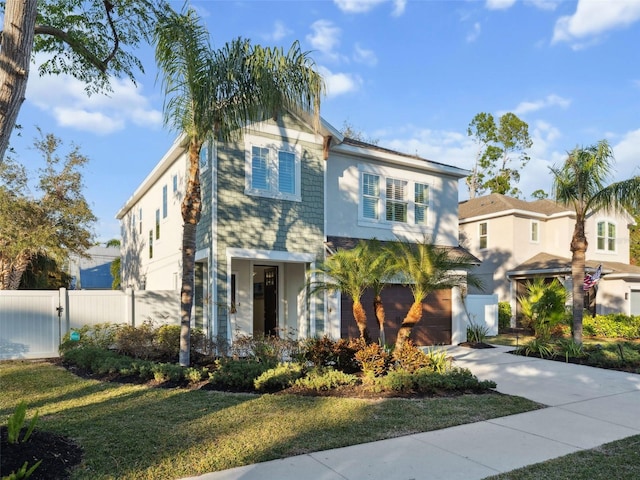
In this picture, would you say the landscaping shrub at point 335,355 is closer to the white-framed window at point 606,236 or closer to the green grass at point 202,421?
the green grass at point 202,421

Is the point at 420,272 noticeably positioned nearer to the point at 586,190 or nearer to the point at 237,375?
the point at 237,375

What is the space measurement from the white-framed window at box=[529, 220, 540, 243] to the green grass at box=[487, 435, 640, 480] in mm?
19304

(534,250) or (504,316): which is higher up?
(534,250)

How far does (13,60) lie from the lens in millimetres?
4324

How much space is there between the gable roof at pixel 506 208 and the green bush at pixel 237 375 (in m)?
17.3

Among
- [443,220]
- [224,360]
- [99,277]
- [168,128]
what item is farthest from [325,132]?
[99,277]

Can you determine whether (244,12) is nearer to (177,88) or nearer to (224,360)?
(177,88)

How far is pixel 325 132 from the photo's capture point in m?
13.1

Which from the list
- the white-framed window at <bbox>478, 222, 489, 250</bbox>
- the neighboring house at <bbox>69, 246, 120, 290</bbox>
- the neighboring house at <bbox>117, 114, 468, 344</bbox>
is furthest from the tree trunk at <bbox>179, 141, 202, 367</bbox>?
the neighboring house at <bbox>69, 246, 120, 290</bbox>

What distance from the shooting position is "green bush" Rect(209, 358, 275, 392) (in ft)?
27.1

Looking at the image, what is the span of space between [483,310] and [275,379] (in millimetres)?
11787

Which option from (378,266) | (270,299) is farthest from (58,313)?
(378,266)

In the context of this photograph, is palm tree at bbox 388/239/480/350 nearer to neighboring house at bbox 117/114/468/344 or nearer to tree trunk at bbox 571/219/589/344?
neighboring house at bbox 117/114/468/344

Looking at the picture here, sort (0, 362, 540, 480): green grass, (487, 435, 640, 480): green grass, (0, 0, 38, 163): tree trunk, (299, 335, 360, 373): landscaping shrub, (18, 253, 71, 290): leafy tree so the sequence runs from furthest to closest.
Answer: (18, 253, 71, 290): leafy tree
(299, 335, 360, 373): landscaping shrub
(0, 362, 540, 480): green grass
(487, 435, 640, 480): green grass
(0, 0, 38, 163): tree trunk
